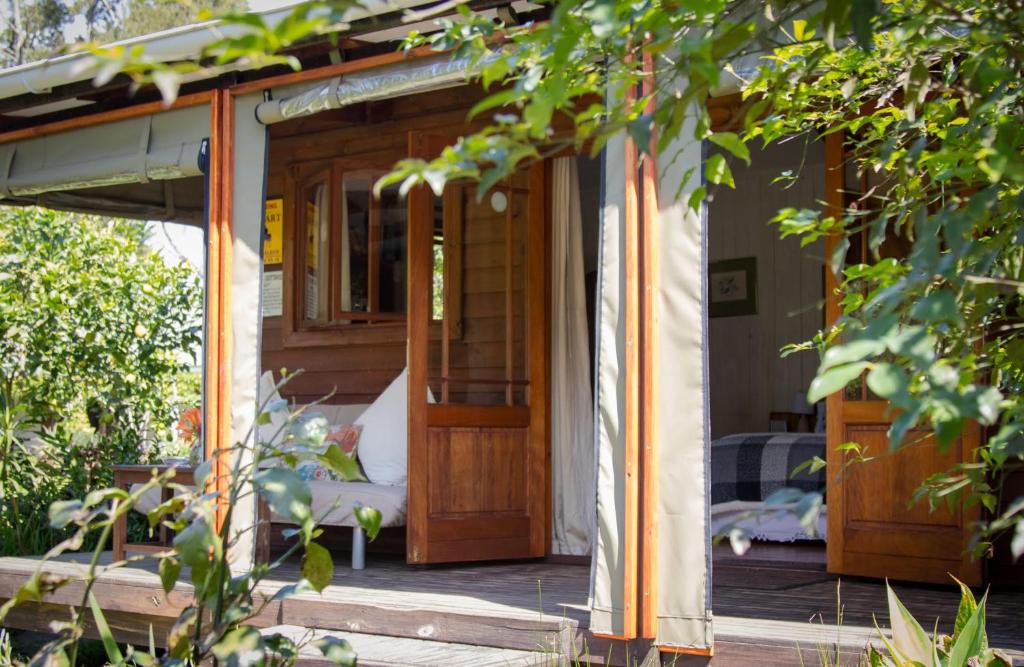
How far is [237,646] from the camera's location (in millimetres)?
1715

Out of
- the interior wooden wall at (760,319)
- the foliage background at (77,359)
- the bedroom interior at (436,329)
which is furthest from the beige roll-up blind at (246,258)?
the interior wooden wall at (760,319)

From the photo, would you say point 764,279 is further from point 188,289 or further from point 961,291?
point 961,291

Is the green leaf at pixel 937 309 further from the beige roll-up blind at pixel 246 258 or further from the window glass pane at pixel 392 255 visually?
the window glass pane at pixel 392 255

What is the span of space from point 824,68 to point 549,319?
450 centimetres

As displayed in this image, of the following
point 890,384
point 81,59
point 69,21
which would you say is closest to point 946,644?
point 890,384

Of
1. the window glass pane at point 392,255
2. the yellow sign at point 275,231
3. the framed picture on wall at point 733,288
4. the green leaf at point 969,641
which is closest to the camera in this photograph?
the green leaf at point 969,641

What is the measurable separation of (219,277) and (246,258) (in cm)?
15

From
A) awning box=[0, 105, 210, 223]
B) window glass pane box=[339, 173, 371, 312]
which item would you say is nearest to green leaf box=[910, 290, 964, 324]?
awning box=[0, 105, 210, 223]

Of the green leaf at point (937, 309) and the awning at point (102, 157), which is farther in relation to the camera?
the awning at point (102, 157)

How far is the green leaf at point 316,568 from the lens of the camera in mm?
1881

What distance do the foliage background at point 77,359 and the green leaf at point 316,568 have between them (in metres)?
5.55

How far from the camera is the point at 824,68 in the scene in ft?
7.44

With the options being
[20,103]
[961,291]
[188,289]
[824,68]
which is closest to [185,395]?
[188,289]

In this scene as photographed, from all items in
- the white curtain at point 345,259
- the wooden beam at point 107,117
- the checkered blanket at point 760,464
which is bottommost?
the checkered blanket at point 760,464
